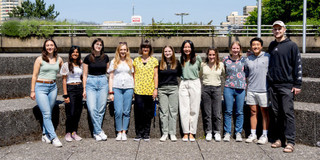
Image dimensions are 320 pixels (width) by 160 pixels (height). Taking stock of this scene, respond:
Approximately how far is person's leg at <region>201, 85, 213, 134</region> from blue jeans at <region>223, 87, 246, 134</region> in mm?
304

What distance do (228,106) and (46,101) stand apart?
137 inches

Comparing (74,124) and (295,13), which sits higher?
(295,13)

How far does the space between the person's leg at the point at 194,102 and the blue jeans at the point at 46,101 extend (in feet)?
8.70

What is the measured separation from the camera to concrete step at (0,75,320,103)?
250 inches

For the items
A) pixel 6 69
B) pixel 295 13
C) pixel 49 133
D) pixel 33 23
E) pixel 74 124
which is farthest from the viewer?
pixel 295 13

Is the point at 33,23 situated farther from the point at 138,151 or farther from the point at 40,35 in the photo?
the point at 138,151

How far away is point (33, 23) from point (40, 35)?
0.87m

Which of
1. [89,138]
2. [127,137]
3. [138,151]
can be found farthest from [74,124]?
[138,151]

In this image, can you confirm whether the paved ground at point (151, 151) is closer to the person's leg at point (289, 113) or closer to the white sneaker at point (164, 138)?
the white sneaker at point (164, 138)

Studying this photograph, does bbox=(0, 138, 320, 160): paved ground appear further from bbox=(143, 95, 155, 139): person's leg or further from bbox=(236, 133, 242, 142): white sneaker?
bbox=(143, 95, 155, 139): person's leg

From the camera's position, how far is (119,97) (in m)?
5.73

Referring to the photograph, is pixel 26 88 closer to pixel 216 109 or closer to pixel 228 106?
pixel 216 109

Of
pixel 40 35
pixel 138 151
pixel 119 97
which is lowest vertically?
pixel 138 151

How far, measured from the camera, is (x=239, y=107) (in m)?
5.72
